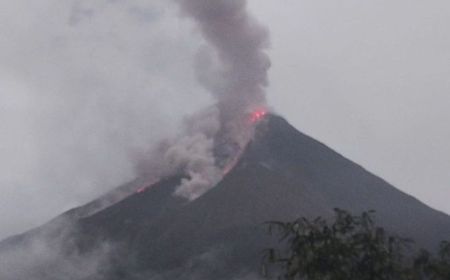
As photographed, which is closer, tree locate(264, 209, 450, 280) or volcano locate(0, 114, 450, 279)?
tree locate(264, 209, 450, 280)

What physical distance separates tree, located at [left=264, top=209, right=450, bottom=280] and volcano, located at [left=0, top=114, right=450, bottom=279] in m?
67.6

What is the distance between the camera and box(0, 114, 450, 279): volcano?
8806 centimetres

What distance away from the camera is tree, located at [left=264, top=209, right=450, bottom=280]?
13094 millimetres

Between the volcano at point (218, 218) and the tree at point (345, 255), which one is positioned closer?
the tree at point (345, 255)

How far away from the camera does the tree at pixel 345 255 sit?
13094 mm

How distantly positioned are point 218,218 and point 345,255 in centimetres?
8159

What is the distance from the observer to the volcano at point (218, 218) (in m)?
88.1

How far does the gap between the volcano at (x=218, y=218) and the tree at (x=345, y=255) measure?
67.6 meters

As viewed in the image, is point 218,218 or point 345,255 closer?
point 345,255

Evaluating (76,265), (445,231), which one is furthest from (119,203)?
(445,231)

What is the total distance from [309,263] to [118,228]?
295ft

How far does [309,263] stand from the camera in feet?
43.0

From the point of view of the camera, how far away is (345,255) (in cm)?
1319

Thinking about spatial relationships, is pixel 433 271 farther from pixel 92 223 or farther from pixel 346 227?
pixel 92 223
